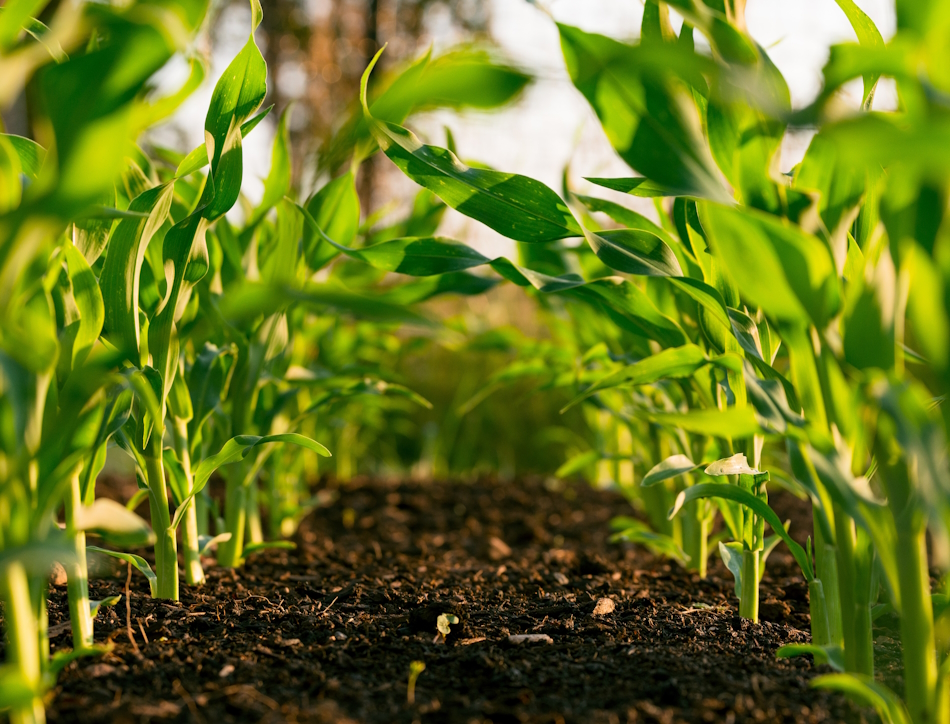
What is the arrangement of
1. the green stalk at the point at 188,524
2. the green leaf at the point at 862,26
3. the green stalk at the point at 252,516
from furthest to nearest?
the green stalk at the point at 252,516, the green stalk at the point at 188,524, the green leaf at the point at 862,26

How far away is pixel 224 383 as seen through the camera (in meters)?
1.21

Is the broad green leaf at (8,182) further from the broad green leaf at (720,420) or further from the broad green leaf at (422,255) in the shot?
the broad green leaf at (720,420)

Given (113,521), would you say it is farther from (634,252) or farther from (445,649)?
(634,252)

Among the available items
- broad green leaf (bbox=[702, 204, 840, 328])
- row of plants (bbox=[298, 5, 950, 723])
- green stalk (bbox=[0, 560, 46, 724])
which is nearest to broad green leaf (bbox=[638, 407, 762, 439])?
row of plants (bbox=[298, 5, 950, 723])

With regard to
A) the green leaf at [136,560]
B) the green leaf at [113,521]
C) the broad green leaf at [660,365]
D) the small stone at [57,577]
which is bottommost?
the small stone at [57,577]

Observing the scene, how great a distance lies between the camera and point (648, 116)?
0.69 m

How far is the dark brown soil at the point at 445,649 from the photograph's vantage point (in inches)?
27.3

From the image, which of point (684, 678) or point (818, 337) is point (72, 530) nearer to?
point (684, 678)

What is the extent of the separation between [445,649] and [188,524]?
0.50m

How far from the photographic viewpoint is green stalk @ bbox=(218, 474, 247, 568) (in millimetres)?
1307

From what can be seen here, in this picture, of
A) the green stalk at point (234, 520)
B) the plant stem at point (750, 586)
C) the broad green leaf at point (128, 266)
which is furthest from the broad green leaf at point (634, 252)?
the green stalk at point (234, 520)

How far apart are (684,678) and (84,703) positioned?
2.06 feet

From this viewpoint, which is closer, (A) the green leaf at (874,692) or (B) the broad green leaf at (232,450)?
(A) the green leaf at (874,692)

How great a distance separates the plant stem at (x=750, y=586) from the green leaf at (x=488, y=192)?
0.52 m
